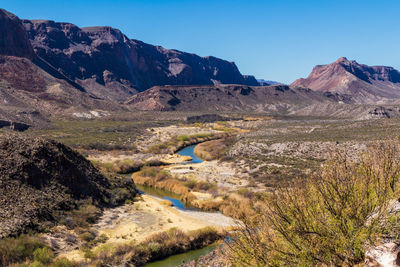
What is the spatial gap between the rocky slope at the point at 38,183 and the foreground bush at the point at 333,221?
15790 mm

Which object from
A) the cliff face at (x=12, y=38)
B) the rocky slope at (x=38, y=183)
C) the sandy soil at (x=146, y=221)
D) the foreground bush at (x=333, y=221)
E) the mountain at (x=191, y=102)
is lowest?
the sandy soil at (x=146, y=221)

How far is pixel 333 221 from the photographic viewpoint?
8578mm

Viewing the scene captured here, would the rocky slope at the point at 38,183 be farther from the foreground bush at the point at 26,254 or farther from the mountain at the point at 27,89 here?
the mountain at the point at 27,89

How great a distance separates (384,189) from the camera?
8.07 metres

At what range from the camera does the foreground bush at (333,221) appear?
791 cm

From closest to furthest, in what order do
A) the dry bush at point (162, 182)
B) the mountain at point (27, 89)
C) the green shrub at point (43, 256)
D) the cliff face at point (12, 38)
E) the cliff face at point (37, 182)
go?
the green shrub at point (43, 256) → the cliff face at point (37, 182) → the dry bush at point (162, 182) → the mountain at point (27, 89) → the cliff face at point (12, 38)

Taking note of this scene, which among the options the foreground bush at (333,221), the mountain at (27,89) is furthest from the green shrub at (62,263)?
the mountain at (27,89)

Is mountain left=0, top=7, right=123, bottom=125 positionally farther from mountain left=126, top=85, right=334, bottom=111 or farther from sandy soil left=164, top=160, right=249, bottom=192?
sandy soil left=164, top=160, right=249, bottom=192

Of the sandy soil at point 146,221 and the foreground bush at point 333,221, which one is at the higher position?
the foreground bush at point 333,221

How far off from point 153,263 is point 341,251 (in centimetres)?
1345

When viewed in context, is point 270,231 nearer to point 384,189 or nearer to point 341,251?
point 341,251

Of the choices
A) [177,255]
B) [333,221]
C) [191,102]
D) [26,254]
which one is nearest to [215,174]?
[177,255]

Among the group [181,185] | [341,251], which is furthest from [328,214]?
[181,185]

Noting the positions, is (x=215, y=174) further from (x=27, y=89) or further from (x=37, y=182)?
(x=27, y=89)
